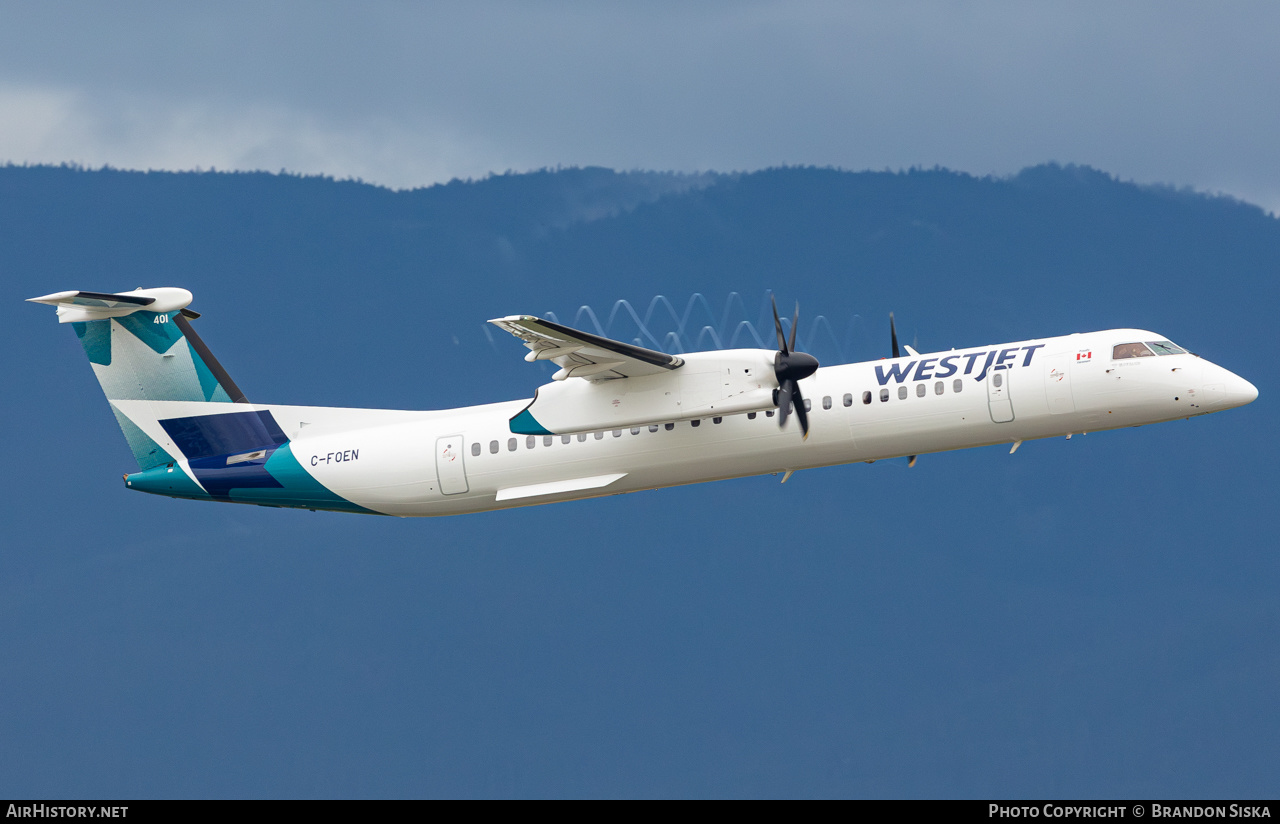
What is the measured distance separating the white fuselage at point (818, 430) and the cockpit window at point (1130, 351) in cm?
10

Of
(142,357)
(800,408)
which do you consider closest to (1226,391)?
(800,408)

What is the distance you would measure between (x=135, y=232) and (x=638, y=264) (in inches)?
1022

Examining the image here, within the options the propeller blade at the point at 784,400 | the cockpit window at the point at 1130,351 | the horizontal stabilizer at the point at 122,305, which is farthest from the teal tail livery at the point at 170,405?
the cockpit window at the point at 1130,351

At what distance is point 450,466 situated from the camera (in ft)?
74.3

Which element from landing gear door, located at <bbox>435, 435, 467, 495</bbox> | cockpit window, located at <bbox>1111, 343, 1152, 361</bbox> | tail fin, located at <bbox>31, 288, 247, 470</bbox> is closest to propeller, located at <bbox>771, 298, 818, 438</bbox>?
cockpit window, located at <bbox>1111, 343, 1152, 361</bbox>

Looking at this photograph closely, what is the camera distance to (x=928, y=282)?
58750 mm

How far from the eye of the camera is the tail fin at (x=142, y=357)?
24156 mm

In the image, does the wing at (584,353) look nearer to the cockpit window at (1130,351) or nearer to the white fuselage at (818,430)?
the white fuselage at (818,430)

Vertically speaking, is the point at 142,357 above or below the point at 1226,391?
above

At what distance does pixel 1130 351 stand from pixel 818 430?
503 cm

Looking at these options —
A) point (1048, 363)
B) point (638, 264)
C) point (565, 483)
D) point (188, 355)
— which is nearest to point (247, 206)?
point (638, 264)

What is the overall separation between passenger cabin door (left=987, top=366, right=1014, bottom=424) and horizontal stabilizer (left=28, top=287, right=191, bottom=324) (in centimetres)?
1461

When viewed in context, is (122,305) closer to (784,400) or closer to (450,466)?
(450,466)

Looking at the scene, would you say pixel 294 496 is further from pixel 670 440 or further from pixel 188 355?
pixel 670 440
